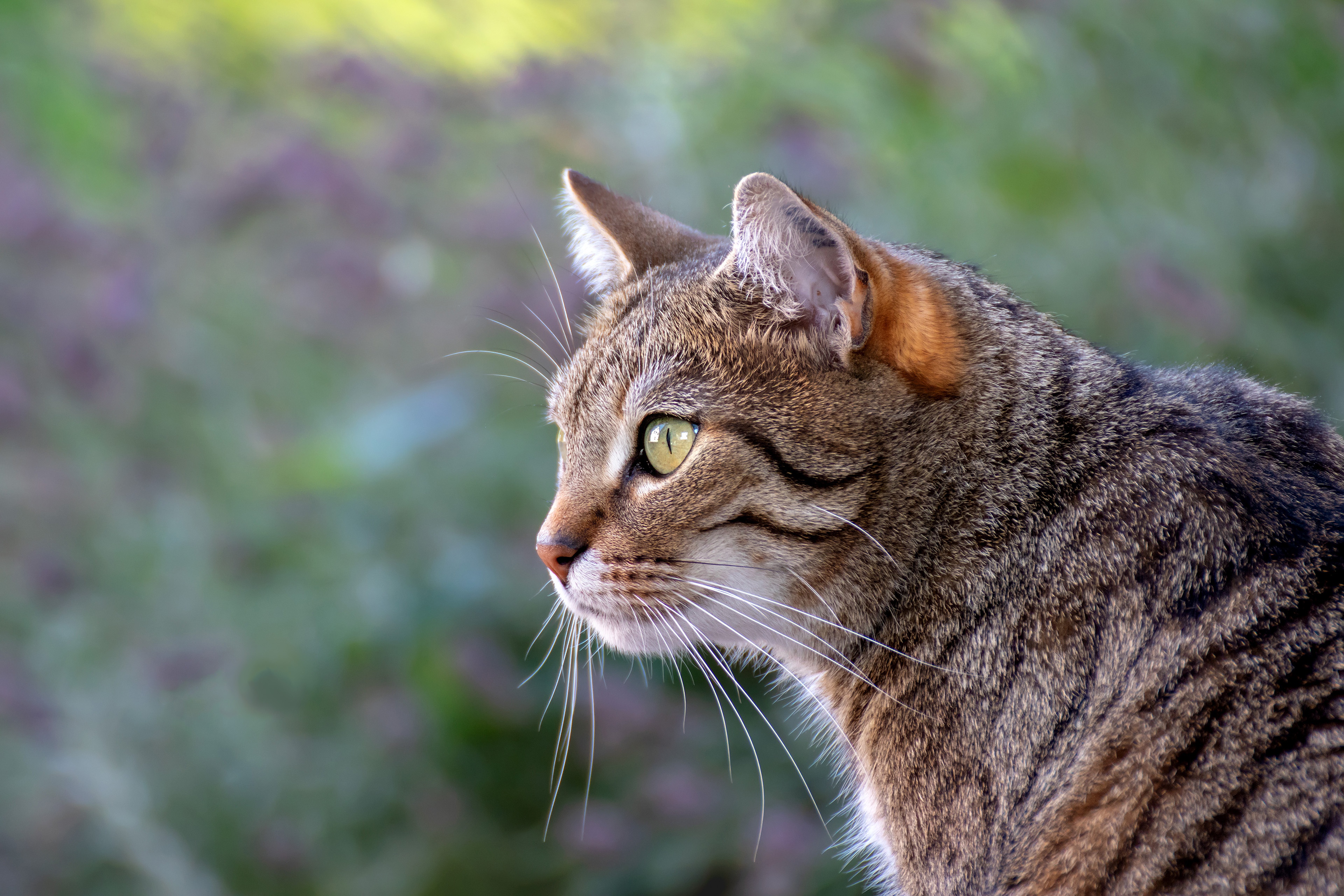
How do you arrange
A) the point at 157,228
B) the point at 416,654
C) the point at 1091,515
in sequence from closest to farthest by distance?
the point at 1091,515
the point at 416,654
the point at 157,228

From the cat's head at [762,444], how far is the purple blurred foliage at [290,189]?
1.29 meters

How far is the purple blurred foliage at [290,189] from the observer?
2.62 m

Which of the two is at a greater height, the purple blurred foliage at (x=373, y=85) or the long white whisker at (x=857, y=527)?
the purple blurred foliage at (x=373, y=85)

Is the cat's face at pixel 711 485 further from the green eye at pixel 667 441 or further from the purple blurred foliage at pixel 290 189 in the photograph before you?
the purple blurred foliage at pixel 290 189

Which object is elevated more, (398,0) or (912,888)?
(398,0)

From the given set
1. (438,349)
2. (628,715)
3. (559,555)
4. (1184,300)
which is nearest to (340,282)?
(438,349)

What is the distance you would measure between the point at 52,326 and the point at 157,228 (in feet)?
1.17

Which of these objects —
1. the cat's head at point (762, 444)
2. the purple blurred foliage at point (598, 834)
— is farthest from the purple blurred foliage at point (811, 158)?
the purple blurred foliage at point (598, 834)

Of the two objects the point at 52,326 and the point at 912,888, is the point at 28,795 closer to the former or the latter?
the point at 52,326

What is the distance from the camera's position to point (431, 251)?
2832 mm

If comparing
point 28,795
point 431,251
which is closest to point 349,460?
point 431,251

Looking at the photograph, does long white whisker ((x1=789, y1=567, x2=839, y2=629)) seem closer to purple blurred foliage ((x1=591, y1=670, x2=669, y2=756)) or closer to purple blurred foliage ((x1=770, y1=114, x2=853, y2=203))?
purple blurred foliage ((x1=591, y1=670, x2=669, y2=756))

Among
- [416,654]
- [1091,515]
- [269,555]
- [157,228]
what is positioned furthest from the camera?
[157,228]

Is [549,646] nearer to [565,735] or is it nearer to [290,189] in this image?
[565,735]
